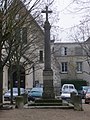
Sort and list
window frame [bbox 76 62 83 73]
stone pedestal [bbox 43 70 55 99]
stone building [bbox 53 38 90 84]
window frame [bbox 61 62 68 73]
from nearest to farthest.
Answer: stone pedestal [bbox 43 70 55 99], stone building [bbox 53 38 90 84], window frame [bbox 76 62 83 73], window frame [bbox 61 62 68 73]

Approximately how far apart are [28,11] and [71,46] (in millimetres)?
59911

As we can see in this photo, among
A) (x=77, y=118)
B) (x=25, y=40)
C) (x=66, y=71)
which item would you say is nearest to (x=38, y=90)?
(x=25, y=40)

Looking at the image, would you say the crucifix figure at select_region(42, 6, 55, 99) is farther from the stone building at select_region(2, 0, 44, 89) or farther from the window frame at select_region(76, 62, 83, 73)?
the window frame at select_region(76, 62, 83, 73)

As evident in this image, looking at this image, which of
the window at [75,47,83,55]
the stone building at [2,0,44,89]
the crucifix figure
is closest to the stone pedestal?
the crucifix figure

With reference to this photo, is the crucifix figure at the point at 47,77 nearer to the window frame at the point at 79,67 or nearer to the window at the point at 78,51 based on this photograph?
the window frame at the point at 79,67

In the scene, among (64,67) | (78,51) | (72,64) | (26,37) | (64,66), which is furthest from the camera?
(78,51)

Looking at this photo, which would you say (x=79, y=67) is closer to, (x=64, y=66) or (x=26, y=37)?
(x=64, y=66)

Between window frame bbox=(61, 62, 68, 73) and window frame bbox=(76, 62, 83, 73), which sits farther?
window frame bbox=(61, 62, 68, 73)

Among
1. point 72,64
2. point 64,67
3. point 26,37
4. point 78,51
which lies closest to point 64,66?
point 64,67

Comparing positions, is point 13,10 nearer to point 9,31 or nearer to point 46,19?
point 9,31

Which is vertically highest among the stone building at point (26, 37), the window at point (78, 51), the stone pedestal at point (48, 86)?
the window at point (78, 51)

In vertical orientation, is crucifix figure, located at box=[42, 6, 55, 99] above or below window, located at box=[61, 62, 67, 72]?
below

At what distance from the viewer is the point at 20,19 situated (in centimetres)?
2102

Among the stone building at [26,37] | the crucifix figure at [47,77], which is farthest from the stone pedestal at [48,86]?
the stone building at [26,37]
